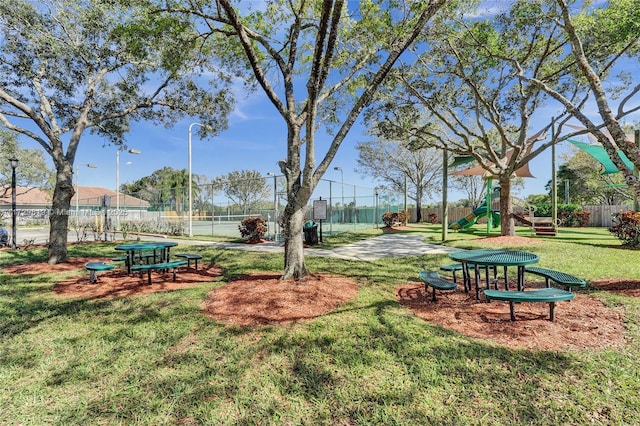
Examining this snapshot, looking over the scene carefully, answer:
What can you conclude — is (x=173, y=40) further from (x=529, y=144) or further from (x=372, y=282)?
(x=529, y=144)

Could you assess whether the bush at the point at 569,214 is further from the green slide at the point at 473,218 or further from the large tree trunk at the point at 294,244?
the large tree trunk at the point at 294,244

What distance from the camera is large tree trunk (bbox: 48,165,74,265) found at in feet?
27.5

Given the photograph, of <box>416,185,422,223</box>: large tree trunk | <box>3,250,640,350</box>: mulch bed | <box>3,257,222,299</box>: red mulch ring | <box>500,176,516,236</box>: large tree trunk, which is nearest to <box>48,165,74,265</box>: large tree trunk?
<box>3,257,222,299</box>: red mulch ring

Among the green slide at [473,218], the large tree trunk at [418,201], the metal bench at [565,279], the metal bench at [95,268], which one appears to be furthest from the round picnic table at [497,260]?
the large tree trunk at [418,201]

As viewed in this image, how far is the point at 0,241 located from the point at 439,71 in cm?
1963

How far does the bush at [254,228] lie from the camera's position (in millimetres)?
14391

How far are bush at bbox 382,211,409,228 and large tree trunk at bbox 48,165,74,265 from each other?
1790cm

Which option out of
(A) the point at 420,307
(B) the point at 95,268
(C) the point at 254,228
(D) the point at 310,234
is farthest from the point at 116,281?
(C) the point at 254,228

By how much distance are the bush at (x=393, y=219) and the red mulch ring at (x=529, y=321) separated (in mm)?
16642

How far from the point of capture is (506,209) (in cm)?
1330

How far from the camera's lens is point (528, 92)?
40.1ft

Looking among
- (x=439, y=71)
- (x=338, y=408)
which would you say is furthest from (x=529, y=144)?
(x=338, y=408)

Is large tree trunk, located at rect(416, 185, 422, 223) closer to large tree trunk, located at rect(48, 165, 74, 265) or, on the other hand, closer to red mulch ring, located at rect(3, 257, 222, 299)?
red mulch ring, located at rect(3, 257, 222, 299)

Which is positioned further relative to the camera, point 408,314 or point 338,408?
point 408,314
